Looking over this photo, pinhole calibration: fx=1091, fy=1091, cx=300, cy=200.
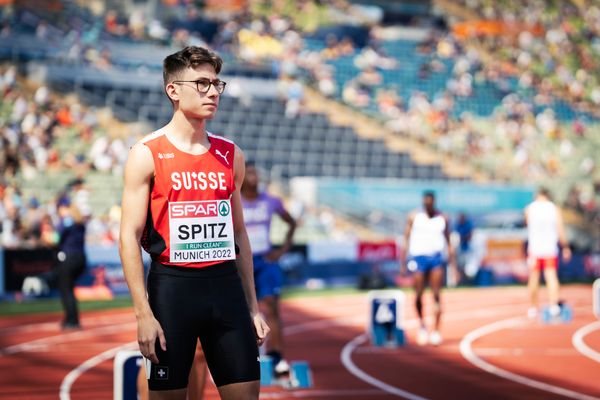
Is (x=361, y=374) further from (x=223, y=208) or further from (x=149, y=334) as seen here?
(x=149, y=334)

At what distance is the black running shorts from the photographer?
16.4 ft

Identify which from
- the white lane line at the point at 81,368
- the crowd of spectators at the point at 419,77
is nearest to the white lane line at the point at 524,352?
the white lane line at the point at 81,368

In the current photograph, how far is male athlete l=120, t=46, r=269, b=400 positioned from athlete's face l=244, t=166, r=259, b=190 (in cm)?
550

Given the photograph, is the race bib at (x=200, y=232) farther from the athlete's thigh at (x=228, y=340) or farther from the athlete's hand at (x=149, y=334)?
the athlete's hand at (x=149, y=334)

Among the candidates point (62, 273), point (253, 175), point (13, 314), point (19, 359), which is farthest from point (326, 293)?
point (253, 175)

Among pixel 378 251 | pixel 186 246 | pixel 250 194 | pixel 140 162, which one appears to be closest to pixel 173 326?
pixel 186 246

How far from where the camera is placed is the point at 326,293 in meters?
24.9

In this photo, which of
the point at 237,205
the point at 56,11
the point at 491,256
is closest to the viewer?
the point at 237,205

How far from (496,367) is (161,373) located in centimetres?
803

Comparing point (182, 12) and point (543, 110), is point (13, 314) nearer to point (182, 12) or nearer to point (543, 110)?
point (182, 12)

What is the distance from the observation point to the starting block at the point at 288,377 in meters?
10.9

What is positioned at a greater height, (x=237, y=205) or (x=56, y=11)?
(x=56, y=11)

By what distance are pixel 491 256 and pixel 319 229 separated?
4.63m

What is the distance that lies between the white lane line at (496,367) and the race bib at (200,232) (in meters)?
5.86
